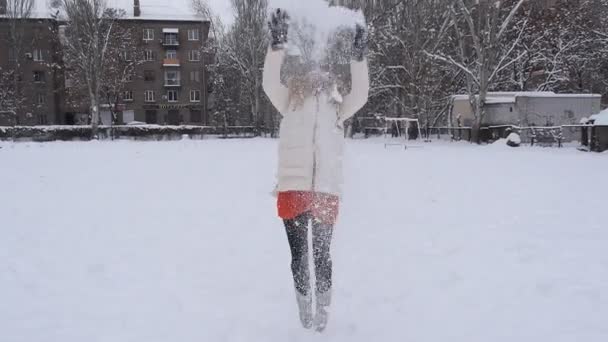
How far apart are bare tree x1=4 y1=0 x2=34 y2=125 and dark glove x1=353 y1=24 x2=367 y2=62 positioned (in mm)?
50263

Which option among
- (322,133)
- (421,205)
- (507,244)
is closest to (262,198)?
(421,205)

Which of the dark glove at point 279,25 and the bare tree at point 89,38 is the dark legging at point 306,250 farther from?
the bare tree at point 89,38

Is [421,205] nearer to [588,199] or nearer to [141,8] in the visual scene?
[588,199]

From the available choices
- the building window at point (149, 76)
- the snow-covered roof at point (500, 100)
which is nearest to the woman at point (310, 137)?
the snow-covered roof at point (500, 100)

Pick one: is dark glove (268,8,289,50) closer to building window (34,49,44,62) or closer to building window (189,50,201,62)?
building window (189,50,201,62)

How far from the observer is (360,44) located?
3.37 metres

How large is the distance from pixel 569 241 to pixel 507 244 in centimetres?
73

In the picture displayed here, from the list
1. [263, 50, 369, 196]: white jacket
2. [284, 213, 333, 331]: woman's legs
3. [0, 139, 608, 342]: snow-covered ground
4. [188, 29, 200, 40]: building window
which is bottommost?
[0, 139, 608, 342]: snow-covered ground

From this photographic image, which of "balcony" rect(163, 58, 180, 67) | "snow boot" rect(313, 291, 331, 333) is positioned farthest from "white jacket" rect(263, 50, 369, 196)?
"balcony" rect(163, 58, 180, 67)

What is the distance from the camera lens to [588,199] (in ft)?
29.5

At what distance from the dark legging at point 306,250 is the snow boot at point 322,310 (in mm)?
39

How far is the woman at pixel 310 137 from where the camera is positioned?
335 centimetres

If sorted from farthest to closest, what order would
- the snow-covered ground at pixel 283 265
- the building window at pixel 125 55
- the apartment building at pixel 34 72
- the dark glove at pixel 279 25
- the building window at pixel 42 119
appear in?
the building window at pixel 42 119, the building window at pixel 125 55, the apartment building at pixel 34 72, the snow-covered ground at pixel 283 265, the dark glove at pixel 279 25

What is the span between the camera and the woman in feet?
11.0
